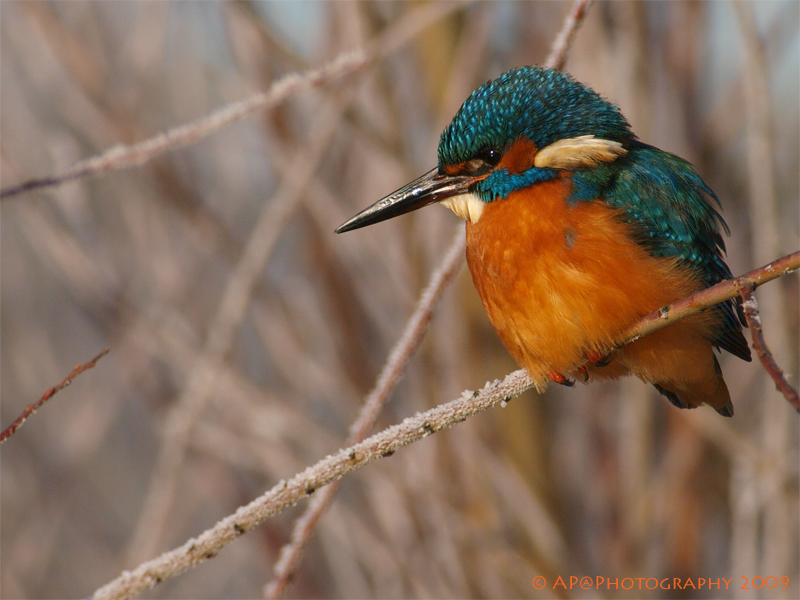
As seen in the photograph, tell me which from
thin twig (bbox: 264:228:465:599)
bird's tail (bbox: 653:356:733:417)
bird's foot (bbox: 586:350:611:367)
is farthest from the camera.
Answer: bird's tail (bbox: 653:356:733:417)

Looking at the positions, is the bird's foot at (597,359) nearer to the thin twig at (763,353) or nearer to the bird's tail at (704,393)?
the bird's tail at (704,393)

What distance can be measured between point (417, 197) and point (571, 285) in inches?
16.1

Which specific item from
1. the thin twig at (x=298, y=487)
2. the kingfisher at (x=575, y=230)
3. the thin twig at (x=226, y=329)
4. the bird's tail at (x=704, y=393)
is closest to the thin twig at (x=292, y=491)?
the thin twig at (x=298, y=487)

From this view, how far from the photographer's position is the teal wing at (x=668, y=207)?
1.49 metres

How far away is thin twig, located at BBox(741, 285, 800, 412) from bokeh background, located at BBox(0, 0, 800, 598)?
138 centimetres

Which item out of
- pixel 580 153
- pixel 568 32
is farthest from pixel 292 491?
pixel 568 32

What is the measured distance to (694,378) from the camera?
160 centimetres

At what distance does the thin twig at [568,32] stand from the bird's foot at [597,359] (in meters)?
0.60

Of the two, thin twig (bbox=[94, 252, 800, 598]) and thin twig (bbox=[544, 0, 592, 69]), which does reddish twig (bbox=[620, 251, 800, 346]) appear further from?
thin twig (bbox=[544, 0, 592, 69])

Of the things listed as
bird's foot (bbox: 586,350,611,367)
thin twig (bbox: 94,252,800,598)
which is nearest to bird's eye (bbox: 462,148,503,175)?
bird's foot (bbox: 586,350,611,367)

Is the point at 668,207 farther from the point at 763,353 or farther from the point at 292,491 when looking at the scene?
the point at 292,491

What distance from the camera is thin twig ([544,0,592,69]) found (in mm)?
1383

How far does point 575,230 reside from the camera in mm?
1431

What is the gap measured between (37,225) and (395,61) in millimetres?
1398
